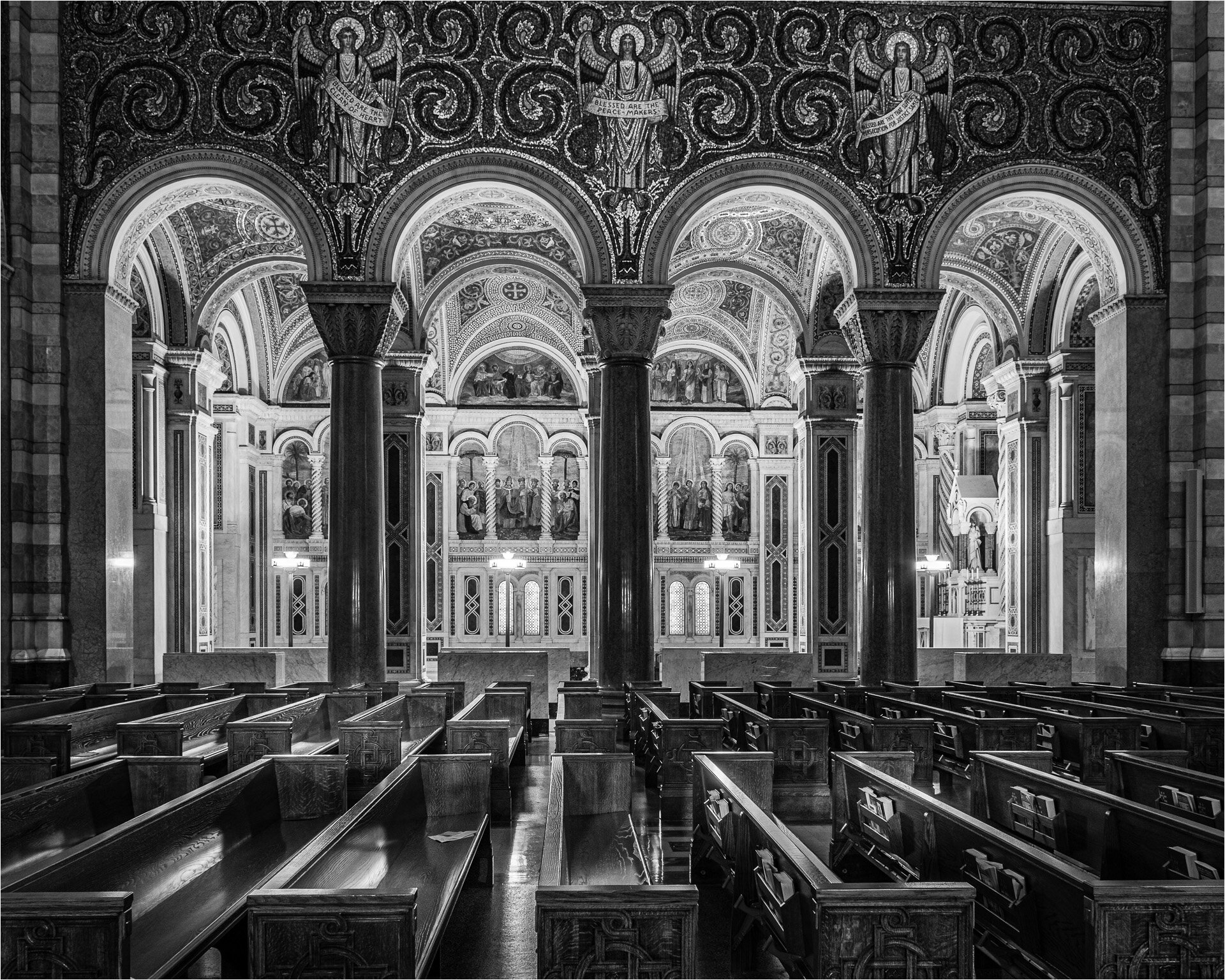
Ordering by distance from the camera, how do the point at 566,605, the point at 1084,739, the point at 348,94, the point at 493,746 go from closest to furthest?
the point at 493,746 → the point at 1084,739 → the point at 348,94 → the point at 566,605

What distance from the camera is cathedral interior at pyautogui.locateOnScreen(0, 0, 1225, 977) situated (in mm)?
5066

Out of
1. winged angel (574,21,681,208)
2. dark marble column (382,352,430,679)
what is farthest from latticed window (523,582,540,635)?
winged angel (574,21,681,208)

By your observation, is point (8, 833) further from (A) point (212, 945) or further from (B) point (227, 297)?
(B) point (227, 297)

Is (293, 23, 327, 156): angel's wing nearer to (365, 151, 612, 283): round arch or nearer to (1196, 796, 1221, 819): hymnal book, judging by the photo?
(365, 151, 612, 283): round arch

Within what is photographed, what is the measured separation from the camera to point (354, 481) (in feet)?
45.3

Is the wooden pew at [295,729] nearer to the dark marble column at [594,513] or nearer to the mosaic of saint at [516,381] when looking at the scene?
the dark marble column at [594,513]

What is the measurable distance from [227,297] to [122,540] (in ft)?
19.1

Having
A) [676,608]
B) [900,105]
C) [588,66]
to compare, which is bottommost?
[676,608]

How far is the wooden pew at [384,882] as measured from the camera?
12.2ft

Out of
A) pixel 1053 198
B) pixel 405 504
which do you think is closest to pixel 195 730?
pixel 405 504

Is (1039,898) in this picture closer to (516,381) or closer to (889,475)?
(889,475)

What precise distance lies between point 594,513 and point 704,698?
157 inches

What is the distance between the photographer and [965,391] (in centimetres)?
2408

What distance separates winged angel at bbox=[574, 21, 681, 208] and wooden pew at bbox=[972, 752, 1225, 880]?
9092mm
